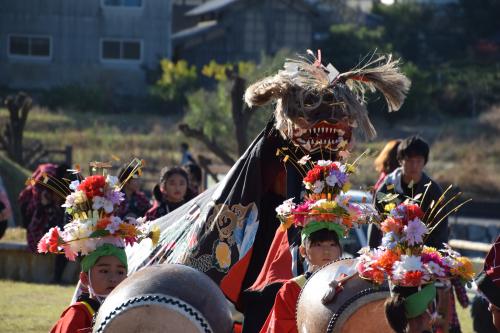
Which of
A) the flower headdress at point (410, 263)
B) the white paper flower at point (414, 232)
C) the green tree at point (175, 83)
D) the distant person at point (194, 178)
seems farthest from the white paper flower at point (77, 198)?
the green tree at point (175, 83)

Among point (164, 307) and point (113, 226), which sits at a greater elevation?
point (113, 226)

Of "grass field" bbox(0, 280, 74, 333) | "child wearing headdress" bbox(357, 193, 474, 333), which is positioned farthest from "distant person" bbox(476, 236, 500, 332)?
"grass field" bbox(0, 280, 74, 333)

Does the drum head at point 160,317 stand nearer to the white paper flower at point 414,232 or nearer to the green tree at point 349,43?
the white paper flower at point 414,232

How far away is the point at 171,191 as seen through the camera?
10.6 meters

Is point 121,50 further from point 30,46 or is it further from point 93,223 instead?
point 93,223

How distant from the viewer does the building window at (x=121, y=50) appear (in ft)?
157

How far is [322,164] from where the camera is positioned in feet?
21.9

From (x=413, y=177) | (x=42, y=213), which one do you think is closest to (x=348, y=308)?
(x=413, y=177)

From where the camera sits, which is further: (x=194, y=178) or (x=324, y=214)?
(x=194, y=178)

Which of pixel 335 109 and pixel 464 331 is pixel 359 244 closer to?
pixel 464 331

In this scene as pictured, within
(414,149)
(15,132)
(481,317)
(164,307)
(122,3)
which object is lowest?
(481,317)

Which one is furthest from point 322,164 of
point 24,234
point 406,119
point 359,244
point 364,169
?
point 406,119

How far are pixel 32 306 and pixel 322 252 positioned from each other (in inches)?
240

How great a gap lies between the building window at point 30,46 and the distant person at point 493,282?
4173 centimetres
